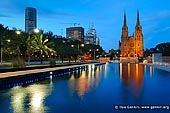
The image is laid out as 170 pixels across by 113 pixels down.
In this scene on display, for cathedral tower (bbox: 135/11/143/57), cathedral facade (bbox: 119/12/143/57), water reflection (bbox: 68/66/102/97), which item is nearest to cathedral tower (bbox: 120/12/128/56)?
cathedral facade (bbox: 119/12/143/57)

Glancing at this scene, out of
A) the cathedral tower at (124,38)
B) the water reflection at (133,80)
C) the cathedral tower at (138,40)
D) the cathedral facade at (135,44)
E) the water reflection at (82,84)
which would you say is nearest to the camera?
the water reflection at (82,84)

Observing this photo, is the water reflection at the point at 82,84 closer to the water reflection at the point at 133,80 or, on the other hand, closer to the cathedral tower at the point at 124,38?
the water reflection at the point at 133,80

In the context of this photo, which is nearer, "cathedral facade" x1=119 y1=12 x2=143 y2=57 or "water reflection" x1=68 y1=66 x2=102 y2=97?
"water reflection" x1=68 y1=66 x2=102 y2=97

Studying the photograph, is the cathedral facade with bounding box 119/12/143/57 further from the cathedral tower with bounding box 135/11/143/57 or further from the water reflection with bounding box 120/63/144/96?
the water reflection with bounding box 120/63/144/96

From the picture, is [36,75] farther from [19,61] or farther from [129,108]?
[129,108]

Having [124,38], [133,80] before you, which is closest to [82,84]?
[133,80]

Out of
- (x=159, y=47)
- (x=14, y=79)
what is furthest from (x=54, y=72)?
(x=159, y=47)

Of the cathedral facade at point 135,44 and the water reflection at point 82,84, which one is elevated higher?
the cathedral facade at point 135,44

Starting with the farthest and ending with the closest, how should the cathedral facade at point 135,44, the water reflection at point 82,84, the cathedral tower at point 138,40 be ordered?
the cathedral facade at point 135,44
the cathedral tower at point 138,40
the water reflection at point 82,84

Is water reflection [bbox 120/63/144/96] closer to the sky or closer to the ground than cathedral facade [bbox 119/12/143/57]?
closer to the ground

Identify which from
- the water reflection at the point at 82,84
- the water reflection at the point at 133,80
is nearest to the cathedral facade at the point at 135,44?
the water reflection at the point at 133,80

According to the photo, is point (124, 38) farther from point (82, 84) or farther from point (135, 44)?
point (82, 84)

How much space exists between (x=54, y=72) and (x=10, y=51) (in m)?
25.7

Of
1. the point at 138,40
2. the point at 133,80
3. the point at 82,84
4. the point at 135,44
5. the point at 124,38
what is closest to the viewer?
the point at 82,84
